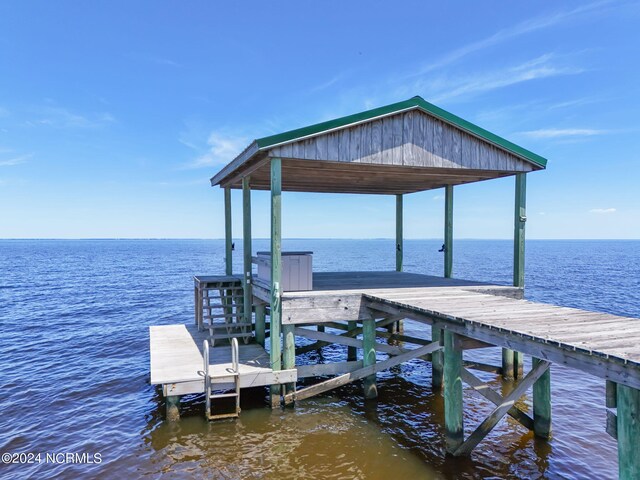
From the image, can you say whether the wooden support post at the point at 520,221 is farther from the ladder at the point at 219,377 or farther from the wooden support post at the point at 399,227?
the ladder at the point at 219,377

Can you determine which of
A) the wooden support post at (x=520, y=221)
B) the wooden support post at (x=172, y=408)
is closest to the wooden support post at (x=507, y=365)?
the wooden support post at (x=520, y=221)

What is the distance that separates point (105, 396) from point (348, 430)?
731 cm

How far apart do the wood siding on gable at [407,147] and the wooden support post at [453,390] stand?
4542 mm

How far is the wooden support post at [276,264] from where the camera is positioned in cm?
959

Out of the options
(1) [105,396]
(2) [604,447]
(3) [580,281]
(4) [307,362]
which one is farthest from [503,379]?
(3) [580,281]

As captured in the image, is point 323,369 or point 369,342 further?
point 369,342

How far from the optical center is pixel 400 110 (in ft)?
33.2

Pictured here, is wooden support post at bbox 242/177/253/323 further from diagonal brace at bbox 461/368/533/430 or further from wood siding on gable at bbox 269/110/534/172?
diagonal brace at bbox 461/368/533/430

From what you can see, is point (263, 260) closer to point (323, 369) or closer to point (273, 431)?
point (323, 369)

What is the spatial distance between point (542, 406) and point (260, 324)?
26.4ft

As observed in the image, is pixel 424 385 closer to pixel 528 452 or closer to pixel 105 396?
pixel 528 452

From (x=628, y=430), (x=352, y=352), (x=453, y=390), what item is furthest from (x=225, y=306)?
(x=628, y=430)

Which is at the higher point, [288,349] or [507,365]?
[288,349]

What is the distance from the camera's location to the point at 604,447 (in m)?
8.83
